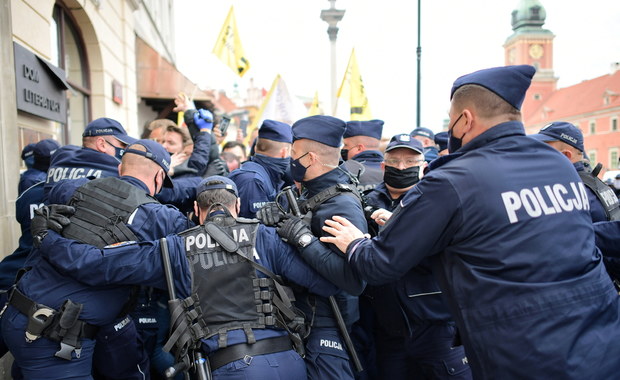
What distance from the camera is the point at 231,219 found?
2746 mm

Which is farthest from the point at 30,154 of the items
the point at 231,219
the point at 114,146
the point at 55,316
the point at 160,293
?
the point at 231,219

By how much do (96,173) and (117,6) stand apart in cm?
735

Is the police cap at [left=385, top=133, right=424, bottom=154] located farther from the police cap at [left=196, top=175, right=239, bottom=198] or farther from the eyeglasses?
the police cap at [left=196, top=175, right=239, bottom=198]

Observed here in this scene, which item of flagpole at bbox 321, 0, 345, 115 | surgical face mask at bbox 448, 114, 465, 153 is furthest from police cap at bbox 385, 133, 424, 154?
flagpole at bbox 321, 0, 345, 115

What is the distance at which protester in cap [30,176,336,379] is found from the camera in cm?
257

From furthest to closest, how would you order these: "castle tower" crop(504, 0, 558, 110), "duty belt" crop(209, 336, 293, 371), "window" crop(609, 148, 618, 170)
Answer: "castle tower" crop(504, 0, 558, 110)
"window" crop(609, 148, 618, 170)
"duty belt" crop(209, 336, 293, 371)

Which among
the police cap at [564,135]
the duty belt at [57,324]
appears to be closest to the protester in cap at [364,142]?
the police cap at [564,135]

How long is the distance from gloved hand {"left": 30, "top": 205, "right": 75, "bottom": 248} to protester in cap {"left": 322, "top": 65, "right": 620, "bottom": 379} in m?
1.89

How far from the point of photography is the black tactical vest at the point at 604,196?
3578 mm

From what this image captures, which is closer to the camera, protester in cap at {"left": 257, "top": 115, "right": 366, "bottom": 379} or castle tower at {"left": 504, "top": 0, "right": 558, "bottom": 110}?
protester in cap at {"left": 257, "top": 115, "right": 366, "bottom": 379}

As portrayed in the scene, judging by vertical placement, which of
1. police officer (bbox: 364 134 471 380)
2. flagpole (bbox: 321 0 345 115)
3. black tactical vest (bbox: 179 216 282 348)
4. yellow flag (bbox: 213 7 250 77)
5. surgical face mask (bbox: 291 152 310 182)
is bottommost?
police officer (bbox: 364 134 471 380)

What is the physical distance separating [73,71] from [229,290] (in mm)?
7234

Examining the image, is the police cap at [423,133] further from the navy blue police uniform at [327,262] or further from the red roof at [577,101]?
the red roof at [577,101]

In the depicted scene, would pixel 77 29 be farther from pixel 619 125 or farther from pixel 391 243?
pixel 619 125
